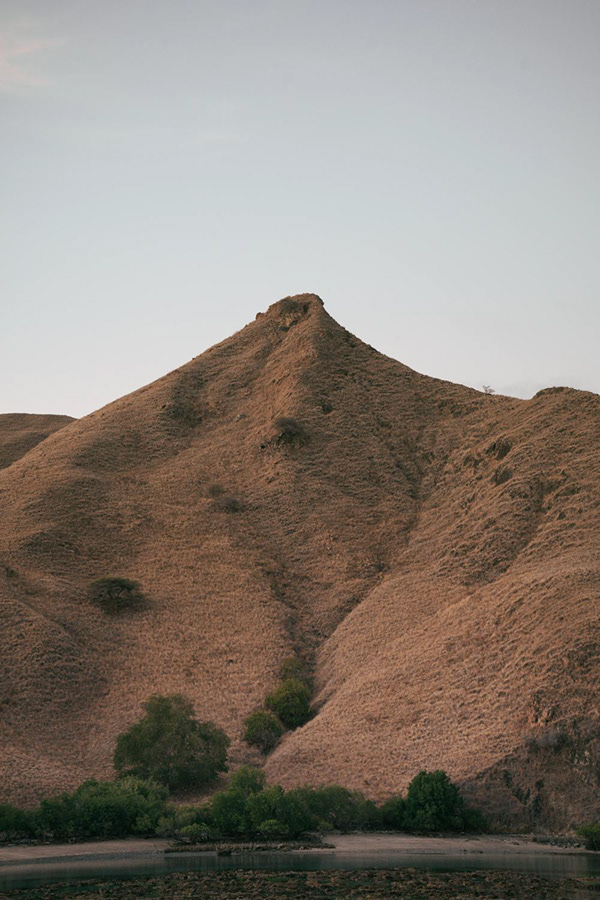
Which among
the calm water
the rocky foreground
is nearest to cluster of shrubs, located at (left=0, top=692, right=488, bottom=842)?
the calm water

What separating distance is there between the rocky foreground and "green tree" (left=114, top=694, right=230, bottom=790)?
18005 millimetres

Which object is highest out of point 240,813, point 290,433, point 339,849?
point 290,433

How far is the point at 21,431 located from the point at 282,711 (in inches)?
2959

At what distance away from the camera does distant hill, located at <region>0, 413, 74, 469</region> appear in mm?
117156

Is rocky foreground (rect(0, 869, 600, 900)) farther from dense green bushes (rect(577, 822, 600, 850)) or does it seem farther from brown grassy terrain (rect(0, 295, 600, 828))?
brown grassy terrain (rect(0, 295, 600, 828))

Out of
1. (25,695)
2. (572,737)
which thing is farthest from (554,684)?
(25,695)

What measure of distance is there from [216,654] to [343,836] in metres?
22.7

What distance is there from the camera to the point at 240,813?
154 ft

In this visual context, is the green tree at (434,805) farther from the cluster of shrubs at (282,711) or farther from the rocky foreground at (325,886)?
the cluster of shrubs at (282,711)

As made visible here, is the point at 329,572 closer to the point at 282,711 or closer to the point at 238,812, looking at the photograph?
the point at 282,711

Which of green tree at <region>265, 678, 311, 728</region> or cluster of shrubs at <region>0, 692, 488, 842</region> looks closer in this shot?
cluster of shrubs at <region>0, 692, 488, 842</region>

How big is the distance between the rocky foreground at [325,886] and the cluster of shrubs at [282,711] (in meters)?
22.8

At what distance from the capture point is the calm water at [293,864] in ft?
124

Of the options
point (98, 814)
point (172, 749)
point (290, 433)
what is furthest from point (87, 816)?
point (290, 433)
